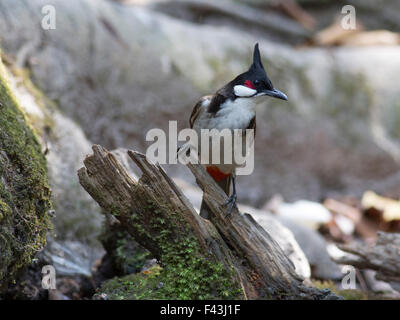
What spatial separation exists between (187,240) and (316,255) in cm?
225

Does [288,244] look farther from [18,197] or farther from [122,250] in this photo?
[18,197]

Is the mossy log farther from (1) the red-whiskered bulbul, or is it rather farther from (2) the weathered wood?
(2) the weathered wood

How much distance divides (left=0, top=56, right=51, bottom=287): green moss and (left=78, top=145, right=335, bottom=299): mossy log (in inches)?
11.1

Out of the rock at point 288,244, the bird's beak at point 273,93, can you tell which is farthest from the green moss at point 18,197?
the rock at point 288,244

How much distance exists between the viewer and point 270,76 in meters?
7.27

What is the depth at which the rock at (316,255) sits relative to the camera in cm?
485

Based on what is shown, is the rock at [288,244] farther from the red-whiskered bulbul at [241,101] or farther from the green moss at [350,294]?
the red-whiskered bulbul at [241,101]

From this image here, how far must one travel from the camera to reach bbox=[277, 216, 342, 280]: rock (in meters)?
4.85

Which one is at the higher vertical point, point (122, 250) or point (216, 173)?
point (216, 173)

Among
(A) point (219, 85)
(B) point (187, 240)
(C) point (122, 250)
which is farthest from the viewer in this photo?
(A) point (219, 85)

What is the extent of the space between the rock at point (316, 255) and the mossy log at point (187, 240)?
1.86m

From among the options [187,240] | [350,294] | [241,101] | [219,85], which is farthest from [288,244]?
[219,85]
